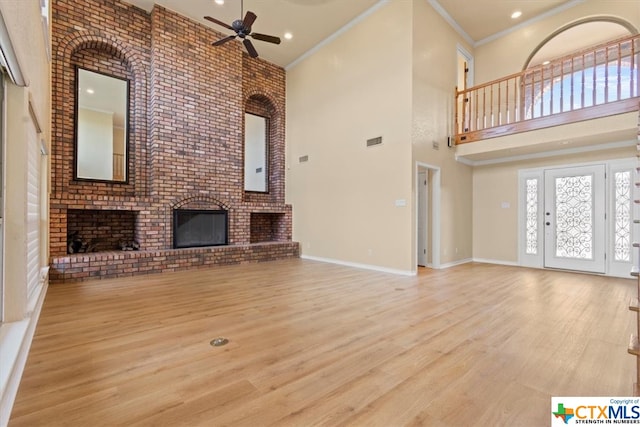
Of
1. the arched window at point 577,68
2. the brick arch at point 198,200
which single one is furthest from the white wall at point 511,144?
the brick arch at point 198,200

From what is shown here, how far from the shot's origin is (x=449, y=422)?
1.38m

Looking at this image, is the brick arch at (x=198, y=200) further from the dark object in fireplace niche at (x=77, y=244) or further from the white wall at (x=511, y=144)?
the white wall at (x=511, y=144)

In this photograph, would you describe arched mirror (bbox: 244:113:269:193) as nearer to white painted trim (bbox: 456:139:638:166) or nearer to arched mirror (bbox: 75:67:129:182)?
arched mirror (bbox: 75:67:129:182)

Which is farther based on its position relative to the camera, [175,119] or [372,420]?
[175,119]

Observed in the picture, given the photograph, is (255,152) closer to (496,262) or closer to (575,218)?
(496,262)

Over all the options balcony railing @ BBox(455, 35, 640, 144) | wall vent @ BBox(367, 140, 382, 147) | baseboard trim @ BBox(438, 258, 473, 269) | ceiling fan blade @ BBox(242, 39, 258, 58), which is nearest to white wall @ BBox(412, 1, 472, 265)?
baseboard trim @ BBox(438, 258, 473, 269)

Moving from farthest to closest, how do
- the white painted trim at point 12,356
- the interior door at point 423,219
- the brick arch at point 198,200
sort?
the interior door at point 423,219
the brick arch at point 198,200
the white painted trim at point 12,356

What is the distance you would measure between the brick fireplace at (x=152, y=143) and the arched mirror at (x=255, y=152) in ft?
2.09

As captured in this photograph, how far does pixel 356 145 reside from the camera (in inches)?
228

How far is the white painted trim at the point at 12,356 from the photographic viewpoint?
4.61ft

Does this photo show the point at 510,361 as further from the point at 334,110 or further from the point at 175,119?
the point at 175,119

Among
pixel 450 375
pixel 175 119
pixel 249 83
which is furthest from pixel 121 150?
pixel 450 375

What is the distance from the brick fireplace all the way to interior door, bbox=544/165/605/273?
219 inches

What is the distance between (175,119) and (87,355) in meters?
4.73
